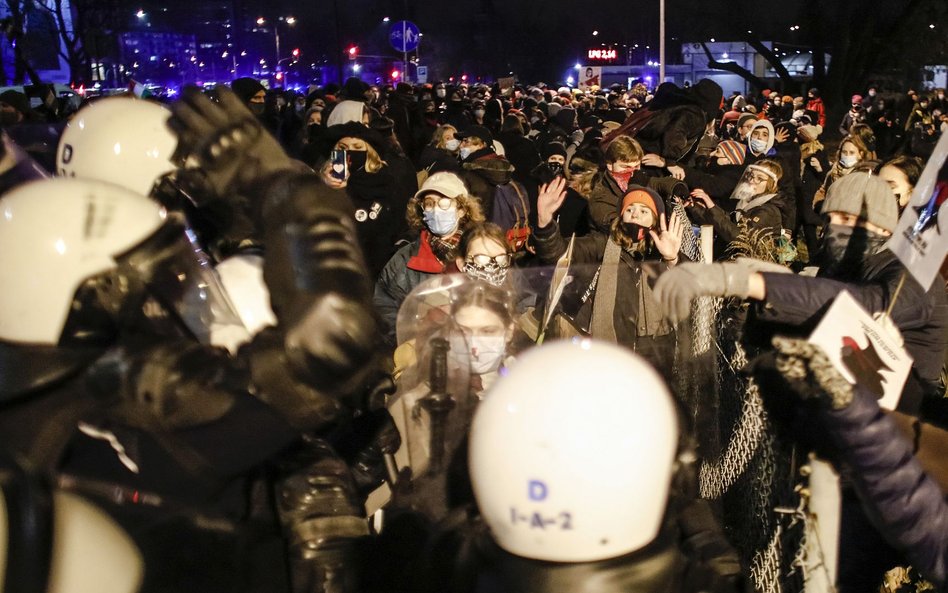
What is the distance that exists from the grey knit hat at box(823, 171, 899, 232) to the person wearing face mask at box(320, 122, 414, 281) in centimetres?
394

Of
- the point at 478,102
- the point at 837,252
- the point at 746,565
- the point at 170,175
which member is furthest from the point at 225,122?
the point at 478,102

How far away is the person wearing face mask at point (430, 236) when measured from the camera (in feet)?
18.8

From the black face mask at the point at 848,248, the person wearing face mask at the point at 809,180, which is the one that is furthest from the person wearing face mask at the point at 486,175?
the person wearing face mask at the point at 809,180

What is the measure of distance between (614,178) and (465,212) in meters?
2.27

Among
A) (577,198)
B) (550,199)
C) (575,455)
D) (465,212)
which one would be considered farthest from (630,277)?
(575,455)

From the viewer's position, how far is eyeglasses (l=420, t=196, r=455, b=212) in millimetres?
5852

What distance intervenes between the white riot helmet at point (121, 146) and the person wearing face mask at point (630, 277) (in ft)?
8.45

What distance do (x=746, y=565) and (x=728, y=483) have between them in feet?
2.33

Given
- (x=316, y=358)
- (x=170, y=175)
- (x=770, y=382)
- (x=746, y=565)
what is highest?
(x=170, y=175)

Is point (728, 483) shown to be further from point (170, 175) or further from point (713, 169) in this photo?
point (713, 169)

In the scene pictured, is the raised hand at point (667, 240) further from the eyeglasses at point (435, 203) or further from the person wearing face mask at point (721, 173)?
the person wearing face mask at point (721, 173)

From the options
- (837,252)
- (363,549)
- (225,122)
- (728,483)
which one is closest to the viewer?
(363,549)

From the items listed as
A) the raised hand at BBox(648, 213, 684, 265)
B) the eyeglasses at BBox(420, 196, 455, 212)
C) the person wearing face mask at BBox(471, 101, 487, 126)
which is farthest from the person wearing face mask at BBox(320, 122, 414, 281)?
the person wearing face mask at BBox(471, 101, 487, 126)

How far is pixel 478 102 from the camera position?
20.0 m
